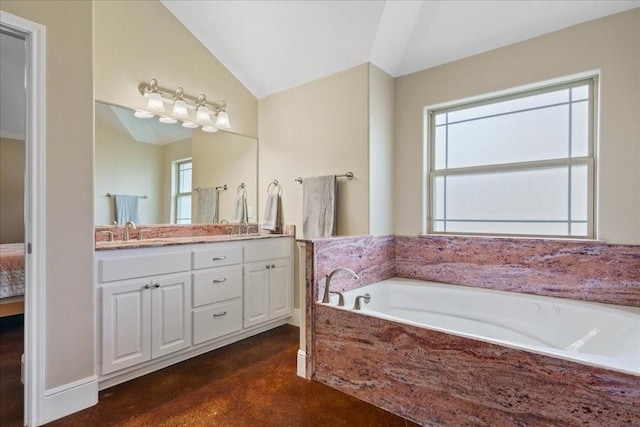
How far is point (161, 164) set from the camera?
9.60 feet

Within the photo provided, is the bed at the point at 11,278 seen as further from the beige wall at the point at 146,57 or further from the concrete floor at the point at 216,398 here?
the beige wall at the point at 146,57

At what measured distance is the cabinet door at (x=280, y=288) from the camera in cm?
314

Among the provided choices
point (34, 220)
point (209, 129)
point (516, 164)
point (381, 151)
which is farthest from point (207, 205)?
point (516, 164)

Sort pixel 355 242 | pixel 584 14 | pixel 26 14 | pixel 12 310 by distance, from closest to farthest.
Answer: pixel 26 14 < pixel 584 14 < pixel 12 310 < pixel 355 242

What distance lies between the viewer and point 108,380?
6.93 feet

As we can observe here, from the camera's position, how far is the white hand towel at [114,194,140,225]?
8.66ft

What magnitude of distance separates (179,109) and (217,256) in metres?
1.29

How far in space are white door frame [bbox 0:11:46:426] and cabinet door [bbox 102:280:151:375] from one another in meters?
0.33

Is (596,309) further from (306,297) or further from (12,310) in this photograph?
(12,310)

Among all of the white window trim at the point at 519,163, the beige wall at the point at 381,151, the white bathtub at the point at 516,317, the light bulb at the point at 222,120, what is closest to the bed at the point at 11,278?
the light bulb at the point at 222,120

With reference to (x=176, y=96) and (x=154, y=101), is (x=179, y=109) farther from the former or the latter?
(x=154, y=101)

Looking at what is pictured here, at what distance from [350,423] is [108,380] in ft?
4.88

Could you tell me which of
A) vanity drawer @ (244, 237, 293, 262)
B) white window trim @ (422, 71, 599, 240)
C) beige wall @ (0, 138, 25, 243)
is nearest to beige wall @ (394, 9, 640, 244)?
white window trim @ (422, 71, 599, 240)

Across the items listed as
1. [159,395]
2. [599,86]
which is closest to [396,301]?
[159,395]
